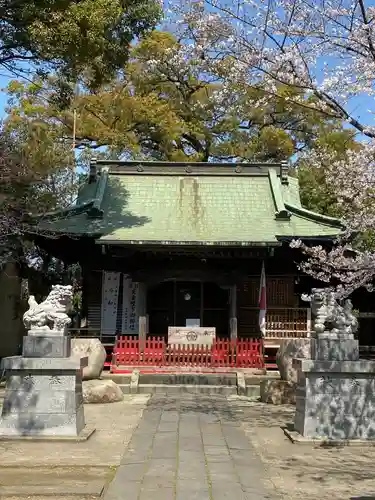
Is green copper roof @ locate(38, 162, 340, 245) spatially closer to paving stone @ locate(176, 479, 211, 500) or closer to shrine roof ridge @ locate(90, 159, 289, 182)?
shrine roof ridge @ locate(90, 159, 289, 182)

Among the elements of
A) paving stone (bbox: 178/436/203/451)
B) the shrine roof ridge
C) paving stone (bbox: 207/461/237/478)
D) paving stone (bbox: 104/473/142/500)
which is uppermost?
the shrine roof ridge

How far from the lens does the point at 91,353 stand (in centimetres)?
1411

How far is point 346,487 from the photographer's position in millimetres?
6062

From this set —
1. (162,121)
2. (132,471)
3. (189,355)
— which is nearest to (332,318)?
(132,471)

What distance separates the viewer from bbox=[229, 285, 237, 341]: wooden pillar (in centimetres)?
1667

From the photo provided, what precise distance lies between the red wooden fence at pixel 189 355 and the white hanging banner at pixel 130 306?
7.12 feet

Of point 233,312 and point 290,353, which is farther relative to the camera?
point 233,312

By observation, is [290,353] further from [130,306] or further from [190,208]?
[190,208]

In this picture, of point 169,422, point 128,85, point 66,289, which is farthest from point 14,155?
point 128,85

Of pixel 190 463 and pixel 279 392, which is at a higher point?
pixel 279 392

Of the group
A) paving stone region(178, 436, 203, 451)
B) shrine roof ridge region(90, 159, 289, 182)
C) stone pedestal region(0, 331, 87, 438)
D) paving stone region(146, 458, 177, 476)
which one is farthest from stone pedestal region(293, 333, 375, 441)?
shrine roof ridge region(90, 159, 289, 182)

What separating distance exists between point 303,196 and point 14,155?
1433 centimetres

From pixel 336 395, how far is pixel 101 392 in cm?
537

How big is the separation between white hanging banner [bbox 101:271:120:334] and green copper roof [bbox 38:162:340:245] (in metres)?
1.94
